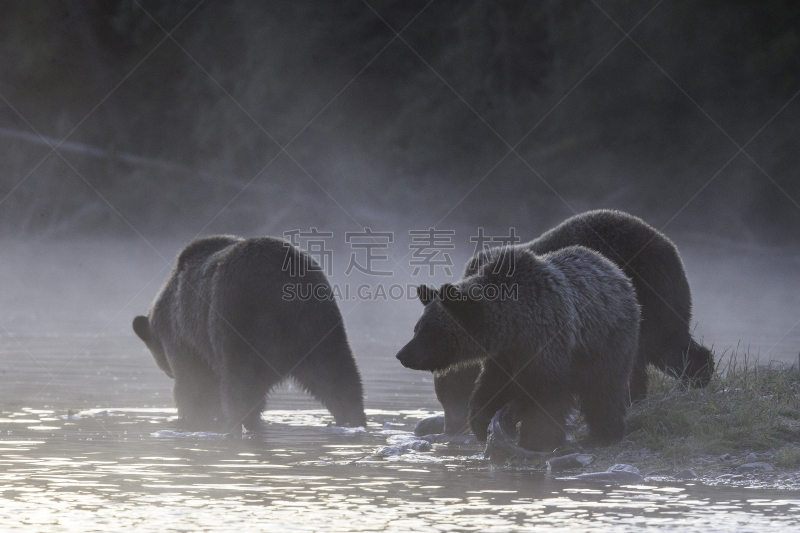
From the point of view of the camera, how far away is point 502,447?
19.0 feet

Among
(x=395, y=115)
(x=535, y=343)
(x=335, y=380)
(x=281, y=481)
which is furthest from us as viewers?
(x=395, y=115)

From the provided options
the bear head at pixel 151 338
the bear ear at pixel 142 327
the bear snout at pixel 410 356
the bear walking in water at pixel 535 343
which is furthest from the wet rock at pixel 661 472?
the bear ear at pixel 142 327

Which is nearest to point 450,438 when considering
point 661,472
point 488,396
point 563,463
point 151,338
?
point 488,396

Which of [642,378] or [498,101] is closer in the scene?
[642,378]

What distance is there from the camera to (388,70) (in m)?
28.6

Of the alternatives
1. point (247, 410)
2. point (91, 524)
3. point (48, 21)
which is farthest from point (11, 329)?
point (48, 21)

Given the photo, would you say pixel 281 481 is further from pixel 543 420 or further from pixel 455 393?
pixel 455 393

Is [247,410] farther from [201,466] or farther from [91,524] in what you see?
[91,524]

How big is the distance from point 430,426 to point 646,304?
1.72 metres

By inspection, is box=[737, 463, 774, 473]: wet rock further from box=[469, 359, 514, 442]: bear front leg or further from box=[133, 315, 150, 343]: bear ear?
box=[133, 315, 150, 343]: bear ear


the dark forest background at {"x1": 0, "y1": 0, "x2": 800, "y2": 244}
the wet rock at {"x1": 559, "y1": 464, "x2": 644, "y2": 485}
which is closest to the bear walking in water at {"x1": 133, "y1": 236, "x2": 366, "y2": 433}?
the wet rock at {"x1": 559, "y1": 464, "x2": 644, "y2": 485}

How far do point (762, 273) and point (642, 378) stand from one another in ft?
52.8

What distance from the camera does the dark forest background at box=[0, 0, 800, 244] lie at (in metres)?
23.5

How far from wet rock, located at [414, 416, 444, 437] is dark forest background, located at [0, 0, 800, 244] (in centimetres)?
1674
